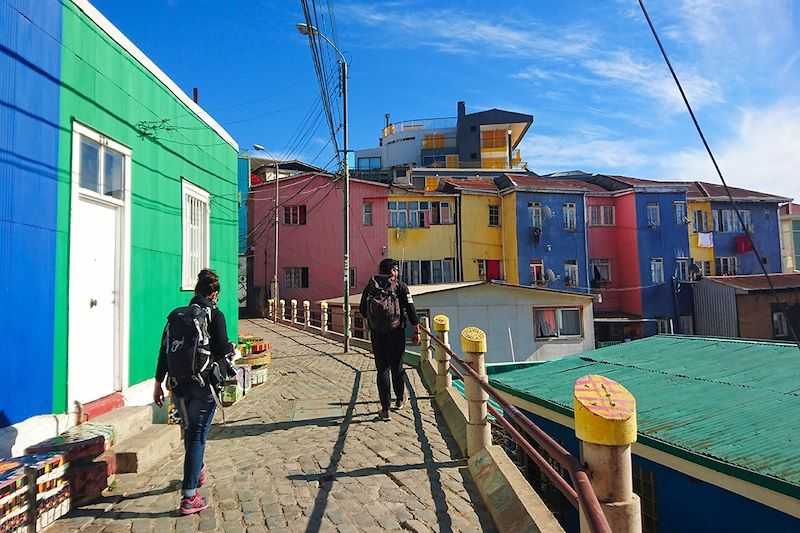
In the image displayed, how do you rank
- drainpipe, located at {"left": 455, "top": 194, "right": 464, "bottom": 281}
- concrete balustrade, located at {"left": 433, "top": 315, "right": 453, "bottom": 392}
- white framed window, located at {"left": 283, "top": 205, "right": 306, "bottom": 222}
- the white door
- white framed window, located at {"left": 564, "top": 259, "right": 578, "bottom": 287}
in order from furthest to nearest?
white framed window, located at {"left": 564, "top": 259, "right": 578, "bottom": 287} → drainpipe, located at {"left": 455, "top": 194, "right": 464, "bottom": 281} → white framed window, located at {"left": 283, "top": 205, "right": 306, "bottom": 222} → concrete balustrade, located at {"left": 433, "top": 315, "right": 453, "bottom": 392} → the white door

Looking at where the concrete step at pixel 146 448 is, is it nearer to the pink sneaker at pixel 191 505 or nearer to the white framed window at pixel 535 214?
the pink sneaker at pixel 191 505

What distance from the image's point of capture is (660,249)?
110 feet

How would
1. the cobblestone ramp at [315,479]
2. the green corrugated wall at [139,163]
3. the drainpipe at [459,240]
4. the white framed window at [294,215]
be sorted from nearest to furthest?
the cobblestone ramp at [315,479], the green corrugated wall at [139,163], the white framed window at [294,215], the drainpipe at [459,240]

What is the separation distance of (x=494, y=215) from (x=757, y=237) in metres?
19.1

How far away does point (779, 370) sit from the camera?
30.4 feet

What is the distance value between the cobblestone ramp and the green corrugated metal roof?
11.5ft

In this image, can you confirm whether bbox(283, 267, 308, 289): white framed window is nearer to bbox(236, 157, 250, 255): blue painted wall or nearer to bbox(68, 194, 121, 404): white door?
bbox(236, 157, 250, 255): blue painted wall

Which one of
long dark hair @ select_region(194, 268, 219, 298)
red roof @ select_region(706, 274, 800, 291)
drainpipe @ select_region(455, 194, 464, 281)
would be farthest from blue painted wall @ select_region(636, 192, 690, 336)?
long dark hair @ select_region(194, 268, 219, 298)

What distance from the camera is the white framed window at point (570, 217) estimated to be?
33.6 m

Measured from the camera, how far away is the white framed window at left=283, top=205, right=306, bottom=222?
3176 centimetres

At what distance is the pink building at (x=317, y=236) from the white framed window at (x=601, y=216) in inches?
567

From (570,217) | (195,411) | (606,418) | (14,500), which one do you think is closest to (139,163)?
(195,411)

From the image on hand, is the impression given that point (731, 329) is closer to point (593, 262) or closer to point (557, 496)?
point (593, 262)

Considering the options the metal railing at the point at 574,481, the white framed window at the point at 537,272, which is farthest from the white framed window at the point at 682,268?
the metal railing at the point at 574,481
